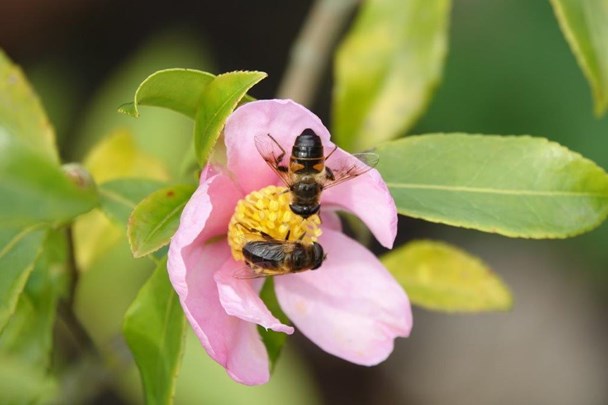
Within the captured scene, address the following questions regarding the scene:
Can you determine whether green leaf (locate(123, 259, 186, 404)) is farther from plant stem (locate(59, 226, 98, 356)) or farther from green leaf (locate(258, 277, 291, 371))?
plant stem (locate(59, 226, 98, 356))

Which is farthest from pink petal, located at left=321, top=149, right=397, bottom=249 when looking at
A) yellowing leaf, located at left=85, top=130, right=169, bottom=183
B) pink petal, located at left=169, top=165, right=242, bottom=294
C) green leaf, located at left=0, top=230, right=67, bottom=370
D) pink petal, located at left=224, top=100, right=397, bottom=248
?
yellowing leaf, located at left=85, top=130, right=169, bottom=183

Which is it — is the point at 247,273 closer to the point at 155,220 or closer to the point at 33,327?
the point at 155,220

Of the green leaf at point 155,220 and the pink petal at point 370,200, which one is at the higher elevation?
the pink petal at point 370,200

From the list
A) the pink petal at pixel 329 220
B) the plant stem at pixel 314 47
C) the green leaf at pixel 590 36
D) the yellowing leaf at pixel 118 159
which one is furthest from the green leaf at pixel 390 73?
the pink petal at pixel 329 220

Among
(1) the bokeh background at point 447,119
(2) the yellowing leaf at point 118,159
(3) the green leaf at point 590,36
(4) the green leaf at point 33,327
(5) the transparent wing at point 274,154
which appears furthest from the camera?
(1) the bokeh background at point 447,119

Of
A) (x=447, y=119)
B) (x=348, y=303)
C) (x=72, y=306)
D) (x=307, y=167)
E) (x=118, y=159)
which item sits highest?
(x=307, y=167)

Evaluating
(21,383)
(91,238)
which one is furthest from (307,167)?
(91,238)

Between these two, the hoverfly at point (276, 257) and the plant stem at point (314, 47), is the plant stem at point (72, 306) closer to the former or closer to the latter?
the hoverfly at point (276, 257)

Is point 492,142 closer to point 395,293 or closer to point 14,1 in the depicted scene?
point 395,293
